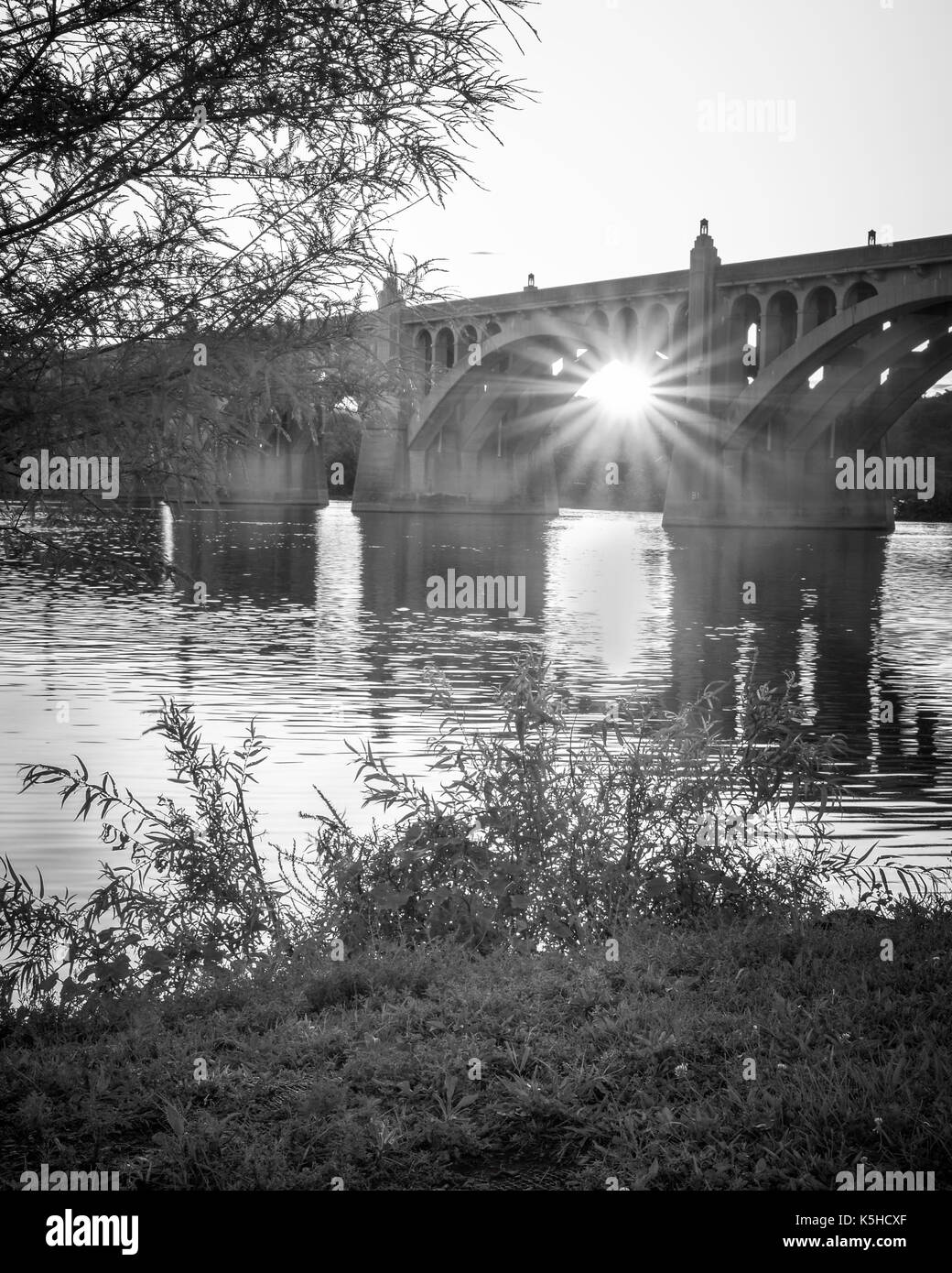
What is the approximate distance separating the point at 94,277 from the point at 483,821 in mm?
3236

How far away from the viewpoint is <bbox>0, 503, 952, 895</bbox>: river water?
1121cm

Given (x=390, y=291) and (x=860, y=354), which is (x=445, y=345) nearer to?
(x=860, y=354)

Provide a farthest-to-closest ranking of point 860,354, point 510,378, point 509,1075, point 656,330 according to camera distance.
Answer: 1. point 510,378
2. point 656,330
3. point 860,354
4. point 509,1075

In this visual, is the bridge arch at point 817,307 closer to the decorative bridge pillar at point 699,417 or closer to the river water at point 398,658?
the decorative bridge pillar at point 699,417

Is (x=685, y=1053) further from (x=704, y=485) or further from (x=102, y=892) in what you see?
(x=704, y=485)

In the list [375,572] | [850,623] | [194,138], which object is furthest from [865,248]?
[194,138]

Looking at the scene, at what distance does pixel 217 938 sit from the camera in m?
6.34

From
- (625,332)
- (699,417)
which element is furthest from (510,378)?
(699,417)

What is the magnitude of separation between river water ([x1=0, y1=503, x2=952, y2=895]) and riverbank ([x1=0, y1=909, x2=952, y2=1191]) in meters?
2.37

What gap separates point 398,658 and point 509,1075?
→ 52.7 feet

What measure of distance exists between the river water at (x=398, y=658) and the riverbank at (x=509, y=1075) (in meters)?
2.37

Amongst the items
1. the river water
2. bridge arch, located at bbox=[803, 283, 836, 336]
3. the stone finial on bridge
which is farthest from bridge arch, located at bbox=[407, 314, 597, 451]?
the stone finial on bridge

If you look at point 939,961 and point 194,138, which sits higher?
point 194,138

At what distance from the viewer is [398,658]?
20469 mm
